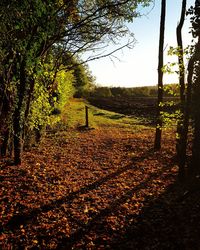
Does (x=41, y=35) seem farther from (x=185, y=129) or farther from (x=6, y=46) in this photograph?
(x=185, y=129)

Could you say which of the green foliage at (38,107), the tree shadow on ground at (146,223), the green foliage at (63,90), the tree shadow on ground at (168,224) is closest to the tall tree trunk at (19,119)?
the green foliage at (38,107)

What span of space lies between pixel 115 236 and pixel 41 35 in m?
6.17

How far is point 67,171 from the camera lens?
436 inches

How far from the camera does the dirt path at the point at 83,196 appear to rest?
247 inches

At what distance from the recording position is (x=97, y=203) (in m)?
8.11

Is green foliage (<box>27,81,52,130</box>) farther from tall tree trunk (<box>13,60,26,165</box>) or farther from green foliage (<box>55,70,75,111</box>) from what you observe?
green foliage (<box>55,70,75,111</box>)

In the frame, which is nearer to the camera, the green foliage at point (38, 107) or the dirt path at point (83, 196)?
the dirt path at point (83, 196)

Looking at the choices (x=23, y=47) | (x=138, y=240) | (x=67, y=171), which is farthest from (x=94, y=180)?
(x=23, y=47)

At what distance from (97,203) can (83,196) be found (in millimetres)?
672

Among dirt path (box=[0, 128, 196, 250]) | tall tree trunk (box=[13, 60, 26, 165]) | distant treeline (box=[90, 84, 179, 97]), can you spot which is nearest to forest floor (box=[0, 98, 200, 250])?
dirt path (box=[0, 128, 196, 250])

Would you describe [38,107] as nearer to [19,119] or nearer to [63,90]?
[19,119]

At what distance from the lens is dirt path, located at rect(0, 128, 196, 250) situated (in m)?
6.28

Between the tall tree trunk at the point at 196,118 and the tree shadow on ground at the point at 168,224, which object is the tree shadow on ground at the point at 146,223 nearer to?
the tree shadow on ground at the point at 168,224

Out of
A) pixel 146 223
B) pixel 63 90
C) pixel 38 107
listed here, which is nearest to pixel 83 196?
pixel 146 223
